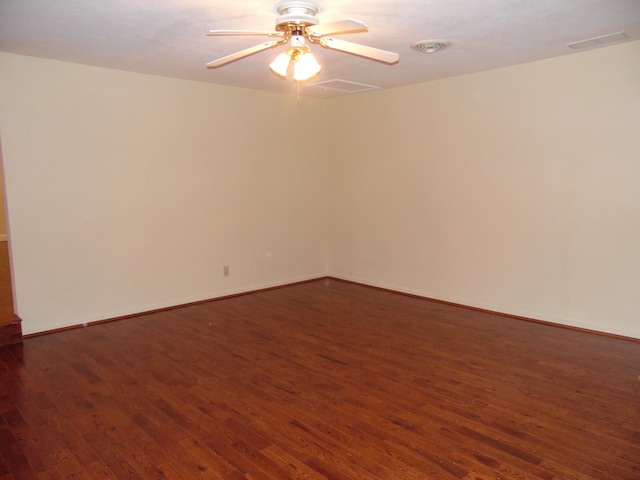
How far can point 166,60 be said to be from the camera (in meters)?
4.02

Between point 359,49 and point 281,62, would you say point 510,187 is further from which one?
point 281,62

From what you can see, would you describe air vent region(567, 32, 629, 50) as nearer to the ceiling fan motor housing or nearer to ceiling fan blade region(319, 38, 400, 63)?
ceiling fan blade region(319, 38, 400, 63)

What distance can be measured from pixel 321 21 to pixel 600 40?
2215 mm

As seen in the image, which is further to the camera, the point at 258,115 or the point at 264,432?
the point at 258,115

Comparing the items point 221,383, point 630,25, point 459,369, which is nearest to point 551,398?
point 459,369

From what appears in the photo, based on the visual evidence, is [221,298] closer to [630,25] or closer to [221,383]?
[221,383]

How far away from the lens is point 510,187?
454 cm

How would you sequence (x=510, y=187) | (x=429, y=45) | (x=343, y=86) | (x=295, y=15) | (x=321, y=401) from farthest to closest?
1. (x=343, y=86)
2. (x=510, y=187)
3. (x=429, y=45)
4. (x=321, y=401)
5. (x=295, y=15)

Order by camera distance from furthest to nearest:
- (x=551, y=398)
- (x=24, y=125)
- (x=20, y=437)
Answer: (x=24, y=125)
(x=551, y=398)
(x=20, y=437)

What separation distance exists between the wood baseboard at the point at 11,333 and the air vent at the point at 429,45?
4.06 metres

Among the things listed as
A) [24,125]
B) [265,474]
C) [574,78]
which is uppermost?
[574,78]

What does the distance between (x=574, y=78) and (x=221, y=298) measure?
422cm

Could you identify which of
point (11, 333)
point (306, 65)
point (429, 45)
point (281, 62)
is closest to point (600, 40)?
point (429, 45)

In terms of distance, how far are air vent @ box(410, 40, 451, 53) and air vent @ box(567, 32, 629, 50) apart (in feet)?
3.36
